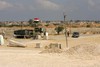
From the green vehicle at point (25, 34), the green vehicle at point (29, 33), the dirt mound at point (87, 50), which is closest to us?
the dirt mound at point (87, 50)

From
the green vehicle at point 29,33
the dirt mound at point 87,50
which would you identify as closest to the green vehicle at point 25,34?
the green vehicle at point 29,33

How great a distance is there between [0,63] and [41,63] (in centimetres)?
239

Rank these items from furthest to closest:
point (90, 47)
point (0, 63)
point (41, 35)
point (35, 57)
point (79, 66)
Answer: point (41, 35), point (90, 47), point (35, 57), point (0, 63), point (79, 66)

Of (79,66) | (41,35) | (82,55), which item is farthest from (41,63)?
(41,35)

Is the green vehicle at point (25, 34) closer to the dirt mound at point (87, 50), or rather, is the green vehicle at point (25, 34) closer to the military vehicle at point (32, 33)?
the military vehicle at point (32, 33)

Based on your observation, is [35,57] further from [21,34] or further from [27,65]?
[21,34]

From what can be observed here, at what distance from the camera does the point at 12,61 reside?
66.3ft

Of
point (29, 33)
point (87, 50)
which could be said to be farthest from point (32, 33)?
point (87, 50)

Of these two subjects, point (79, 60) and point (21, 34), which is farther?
point (21, 34)

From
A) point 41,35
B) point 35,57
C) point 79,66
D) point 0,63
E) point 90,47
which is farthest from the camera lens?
point 41,35

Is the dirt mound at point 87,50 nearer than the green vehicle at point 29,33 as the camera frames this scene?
Yes

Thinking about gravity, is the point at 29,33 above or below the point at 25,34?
above

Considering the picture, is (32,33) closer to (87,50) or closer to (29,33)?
(29,33)

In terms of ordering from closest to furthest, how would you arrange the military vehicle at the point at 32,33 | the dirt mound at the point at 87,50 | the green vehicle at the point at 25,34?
1. the dirt mound at the point at 87,50
2. the military vehicle at the point at 32,33
3. the green vehicle at the point at 25,34
